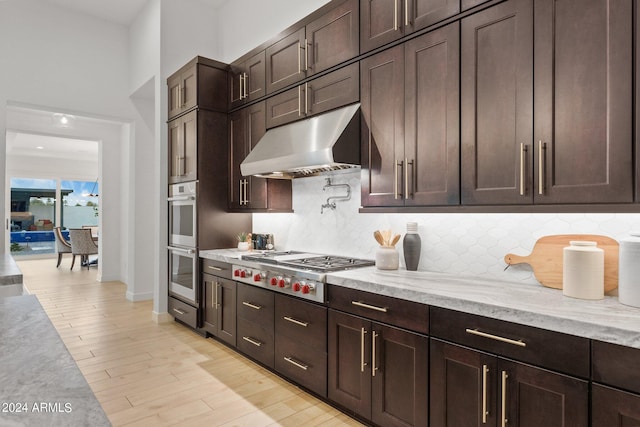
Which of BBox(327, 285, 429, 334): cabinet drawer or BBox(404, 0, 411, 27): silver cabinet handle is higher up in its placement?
BBox(404, 0, 411, 27): silver cabinet handle

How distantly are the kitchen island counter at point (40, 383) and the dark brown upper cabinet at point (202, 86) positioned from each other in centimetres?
326

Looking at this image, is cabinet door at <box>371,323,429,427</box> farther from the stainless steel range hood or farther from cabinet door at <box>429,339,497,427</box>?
the stainless steel range hood

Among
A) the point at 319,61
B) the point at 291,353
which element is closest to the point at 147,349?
the point at 291,353

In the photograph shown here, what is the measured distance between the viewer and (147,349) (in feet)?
11.9

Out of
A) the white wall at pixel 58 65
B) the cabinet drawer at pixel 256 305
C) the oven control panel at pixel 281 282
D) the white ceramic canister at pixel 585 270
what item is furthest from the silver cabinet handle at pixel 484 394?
the white wall at pixel 58 65

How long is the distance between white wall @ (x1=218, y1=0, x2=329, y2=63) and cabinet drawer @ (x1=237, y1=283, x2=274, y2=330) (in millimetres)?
2630

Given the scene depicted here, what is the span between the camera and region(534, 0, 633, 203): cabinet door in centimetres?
157

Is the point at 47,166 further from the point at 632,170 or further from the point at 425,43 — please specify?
the point at 632,170

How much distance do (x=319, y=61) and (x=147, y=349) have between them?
9.87ft

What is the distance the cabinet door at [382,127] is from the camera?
7.97 ft

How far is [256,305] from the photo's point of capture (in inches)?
123

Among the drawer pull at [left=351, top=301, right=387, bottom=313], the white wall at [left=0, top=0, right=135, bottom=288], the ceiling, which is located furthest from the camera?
the ceiling

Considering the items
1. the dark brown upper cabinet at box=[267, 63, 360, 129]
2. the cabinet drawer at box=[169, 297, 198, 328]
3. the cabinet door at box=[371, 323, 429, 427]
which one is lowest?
the cabinet drawer at box=[169, 297, 198, 328]

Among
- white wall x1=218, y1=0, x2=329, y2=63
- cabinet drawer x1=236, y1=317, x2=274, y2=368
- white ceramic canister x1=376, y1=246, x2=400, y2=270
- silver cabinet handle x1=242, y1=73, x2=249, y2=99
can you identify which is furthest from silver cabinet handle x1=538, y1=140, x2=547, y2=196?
silver cabinet handle x1=242, y1=73, x2=249, y2=99
